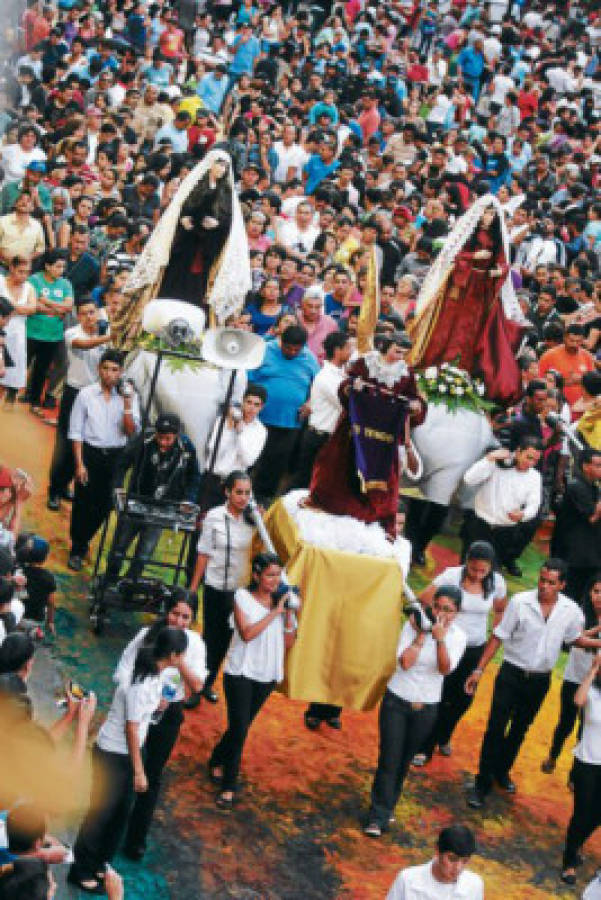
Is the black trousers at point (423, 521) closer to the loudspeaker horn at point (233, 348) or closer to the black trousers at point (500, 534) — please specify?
the black trousers at point (500, 534)

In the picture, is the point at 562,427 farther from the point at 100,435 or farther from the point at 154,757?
the point at 154,757

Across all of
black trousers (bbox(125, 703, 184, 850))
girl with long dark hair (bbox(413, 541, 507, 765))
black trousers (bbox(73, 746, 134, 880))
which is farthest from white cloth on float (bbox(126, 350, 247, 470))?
black trousers (bbox(73, 746, 134, 880))

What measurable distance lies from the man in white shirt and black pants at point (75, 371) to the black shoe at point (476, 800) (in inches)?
132

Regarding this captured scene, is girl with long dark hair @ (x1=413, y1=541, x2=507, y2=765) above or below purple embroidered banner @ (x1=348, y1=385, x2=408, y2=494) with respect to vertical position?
below

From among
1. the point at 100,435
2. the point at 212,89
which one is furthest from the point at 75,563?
the point at 212,89

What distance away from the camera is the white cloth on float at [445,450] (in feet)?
34.4

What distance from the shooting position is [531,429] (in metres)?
10.5

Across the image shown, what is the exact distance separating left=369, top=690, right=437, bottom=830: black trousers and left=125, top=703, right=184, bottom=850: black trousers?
53.0 inches

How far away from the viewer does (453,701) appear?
8.67 meters

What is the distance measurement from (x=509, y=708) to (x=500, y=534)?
202 cm

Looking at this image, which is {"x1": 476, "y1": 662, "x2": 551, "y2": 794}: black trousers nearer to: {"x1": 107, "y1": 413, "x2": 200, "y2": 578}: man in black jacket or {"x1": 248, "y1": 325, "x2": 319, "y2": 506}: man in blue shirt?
{"x1": 107, "y1": 413, "x2": 200, "y2": 578}: man in black jacket

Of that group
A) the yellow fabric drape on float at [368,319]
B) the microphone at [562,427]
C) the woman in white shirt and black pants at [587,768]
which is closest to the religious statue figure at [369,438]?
the yellow fabric drape on float at [368,319]

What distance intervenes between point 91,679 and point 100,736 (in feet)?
5.97

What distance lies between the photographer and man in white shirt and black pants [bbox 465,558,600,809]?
834cm
